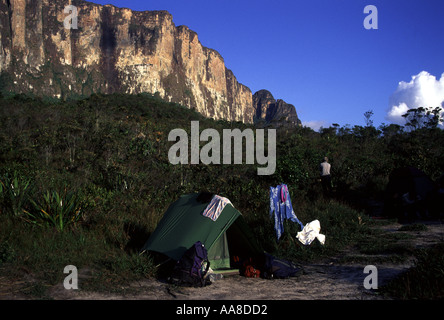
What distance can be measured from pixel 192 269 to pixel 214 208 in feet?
3.99

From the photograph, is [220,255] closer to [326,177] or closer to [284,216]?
[284,216]

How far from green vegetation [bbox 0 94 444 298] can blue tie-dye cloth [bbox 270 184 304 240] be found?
24 cm

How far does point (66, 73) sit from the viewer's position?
82625mm

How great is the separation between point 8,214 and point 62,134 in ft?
33.6

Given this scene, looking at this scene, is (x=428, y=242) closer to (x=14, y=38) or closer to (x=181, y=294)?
(x=181, y=294)

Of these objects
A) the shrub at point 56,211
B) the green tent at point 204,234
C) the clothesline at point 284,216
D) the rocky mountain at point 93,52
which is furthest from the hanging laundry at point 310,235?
the rocky mountain at point 93,52

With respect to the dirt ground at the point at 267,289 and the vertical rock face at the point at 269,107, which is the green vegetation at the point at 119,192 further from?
the vertical rock face at the point at 269,107

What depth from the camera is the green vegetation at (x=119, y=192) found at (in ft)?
18.5

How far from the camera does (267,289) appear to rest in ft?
15.5

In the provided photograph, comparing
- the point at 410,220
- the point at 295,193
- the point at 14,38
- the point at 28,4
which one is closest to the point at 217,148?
the point at 295,193

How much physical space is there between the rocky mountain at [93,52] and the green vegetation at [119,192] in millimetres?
63874

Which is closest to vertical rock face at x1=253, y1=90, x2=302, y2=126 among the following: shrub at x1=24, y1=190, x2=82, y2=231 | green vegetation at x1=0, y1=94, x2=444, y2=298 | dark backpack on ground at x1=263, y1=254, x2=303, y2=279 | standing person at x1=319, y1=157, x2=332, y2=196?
green vegetation at x1=0, y1=94, x2=444, y2=298

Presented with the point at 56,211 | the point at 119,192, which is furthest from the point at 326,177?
the point at 56,211

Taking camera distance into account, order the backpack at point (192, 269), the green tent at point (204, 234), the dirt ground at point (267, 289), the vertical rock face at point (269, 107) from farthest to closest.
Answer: the vertical rock face at point (269, 107) → the green tent at point (204, 234) → the backpack at point (192, 269) → the dirt ground at point (267, 289)
